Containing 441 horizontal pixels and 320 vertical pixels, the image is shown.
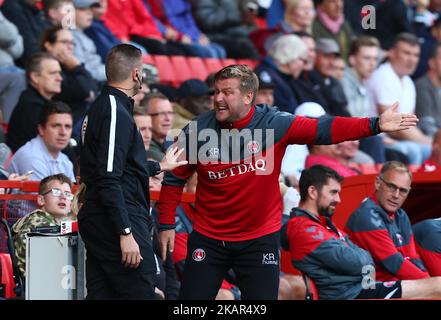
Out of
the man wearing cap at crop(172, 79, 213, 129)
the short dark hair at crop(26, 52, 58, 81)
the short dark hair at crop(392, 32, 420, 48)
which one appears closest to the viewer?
the short dark hair at crop(26, 52, 58, 81)

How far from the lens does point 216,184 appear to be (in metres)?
7.51

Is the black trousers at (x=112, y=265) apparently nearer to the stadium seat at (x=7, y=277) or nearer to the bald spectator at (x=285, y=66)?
the stadium seat at (x=7, y=277)

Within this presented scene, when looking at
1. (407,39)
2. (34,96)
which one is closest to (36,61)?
(34,96)

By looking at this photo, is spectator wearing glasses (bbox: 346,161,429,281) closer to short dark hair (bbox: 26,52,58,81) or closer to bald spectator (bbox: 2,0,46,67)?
short dark hair (bbox: 26,52,58,81)

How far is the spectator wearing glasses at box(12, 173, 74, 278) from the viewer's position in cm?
841

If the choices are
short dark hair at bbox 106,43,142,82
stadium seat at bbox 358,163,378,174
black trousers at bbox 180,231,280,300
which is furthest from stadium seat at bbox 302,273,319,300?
stadium seat at bbox 358,163,378,174

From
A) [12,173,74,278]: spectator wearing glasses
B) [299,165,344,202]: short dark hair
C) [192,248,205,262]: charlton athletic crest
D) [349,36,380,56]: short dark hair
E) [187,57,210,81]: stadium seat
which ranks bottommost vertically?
[192,248,205,262]: charlton athletic crest

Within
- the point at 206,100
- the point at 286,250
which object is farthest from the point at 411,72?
the point at 286,250

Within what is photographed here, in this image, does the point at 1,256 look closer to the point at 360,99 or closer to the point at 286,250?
the point at 286,250

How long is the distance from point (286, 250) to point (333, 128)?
91.8 inches

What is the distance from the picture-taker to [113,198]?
272 inches

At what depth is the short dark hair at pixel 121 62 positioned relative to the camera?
7164 millimetres

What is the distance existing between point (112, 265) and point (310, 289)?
219 cm

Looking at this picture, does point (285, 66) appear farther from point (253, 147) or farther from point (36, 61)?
point (253, 147)
